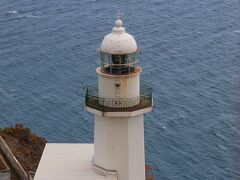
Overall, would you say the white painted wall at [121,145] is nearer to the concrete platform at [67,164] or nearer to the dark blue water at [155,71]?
the concrete platform at [67,164]

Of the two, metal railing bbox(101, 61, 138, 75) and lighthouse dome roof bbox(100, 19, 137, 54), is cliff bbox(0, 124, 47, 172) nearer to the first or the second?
metal railing bbox(101, 61, 138, 75)

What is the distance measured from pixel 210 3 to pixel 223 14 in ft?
24.6

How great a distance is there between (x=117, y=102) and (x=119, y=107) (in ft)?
0.73

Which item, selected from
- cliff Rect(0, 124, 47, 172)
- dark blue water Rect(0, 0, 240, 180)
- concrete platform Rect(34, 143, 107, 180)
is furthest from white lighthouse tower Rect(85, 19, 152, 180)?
dark blue water Rect(0, 0, 240, 180)

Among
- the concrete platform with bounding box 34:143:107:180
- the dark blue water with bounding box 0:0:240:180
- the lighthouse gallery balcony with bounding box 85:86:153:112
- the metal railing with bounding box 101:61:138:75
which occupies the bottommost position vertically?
the dark blue water with bounding box 0:0:240:180

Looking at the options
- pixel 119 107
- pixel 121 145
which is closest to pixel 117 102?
pixel 119 107

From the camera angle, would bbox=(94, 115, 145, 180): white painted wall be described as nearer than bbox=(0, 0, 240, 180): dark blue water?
Yes

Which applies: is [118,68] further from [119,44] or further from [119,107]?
[119,107]

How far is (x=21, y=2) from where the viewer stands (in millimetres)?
107812

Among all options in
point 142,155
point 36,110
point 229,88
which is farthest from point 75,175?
point 229,88

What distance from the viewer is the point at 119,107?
89.0ft

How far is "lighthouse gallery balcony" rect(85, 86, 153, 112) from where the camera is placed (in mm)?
27078

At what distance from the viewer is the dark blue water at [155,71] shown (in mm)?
61875

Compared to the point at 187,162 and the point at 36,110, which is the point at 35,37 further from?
the point at 187,162
